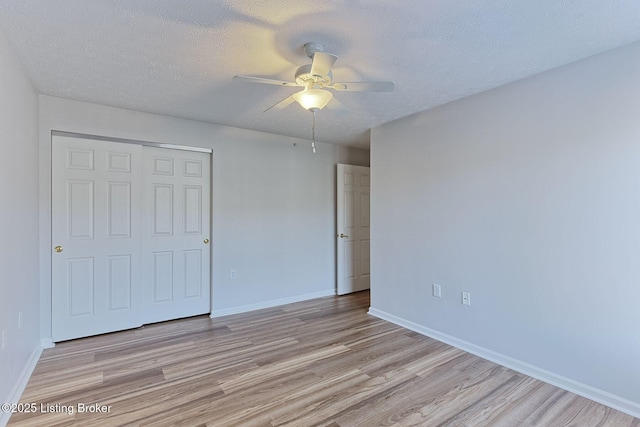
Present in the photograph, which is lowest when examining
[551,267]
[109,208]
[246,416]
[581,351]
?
[246,416]

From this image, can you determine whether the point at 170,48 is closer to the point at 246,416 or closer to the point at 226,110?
the point at 226,110

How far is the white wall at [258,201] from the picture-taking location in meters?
3.36

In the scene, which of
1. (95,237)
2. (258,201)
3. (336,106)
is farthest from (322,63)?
(95,237)

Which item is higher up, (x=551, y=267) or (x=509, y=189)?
(x=509, y=189)

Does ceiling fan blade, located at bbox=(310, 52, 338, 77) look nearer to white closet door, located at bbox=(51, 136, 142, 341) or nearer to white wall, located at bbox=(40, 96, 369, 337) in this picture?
white wall, located at bbox=(40, 96, 369, 337)

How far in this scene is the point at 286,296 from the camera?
437cm

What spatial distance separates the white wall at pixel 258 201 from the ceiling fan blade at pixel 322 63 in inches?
90.0

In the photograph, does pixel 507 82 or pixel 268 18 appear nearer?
pixel 268 18

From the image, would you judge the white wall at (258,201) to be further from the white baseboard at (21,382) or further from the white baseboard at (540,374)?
the white baseboard at (540,374)

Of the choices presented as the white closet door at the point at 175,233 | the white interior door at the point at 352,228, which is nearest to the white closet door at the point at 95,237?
the white closet door at the point at 175,233

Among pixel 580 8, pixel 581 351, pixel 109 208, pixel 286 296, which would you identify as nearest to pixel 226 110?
pixel 109 208

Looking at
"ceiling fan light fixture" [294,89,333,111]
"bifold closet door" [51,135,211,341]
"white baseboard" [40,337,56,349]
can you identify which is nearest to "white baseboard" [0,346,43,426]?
"white baseboard" [40,337,56,349]

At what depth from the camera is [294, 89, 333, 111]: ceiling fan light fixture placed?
2021 millimetres

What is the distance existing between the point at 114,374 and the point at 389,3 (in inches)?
123
